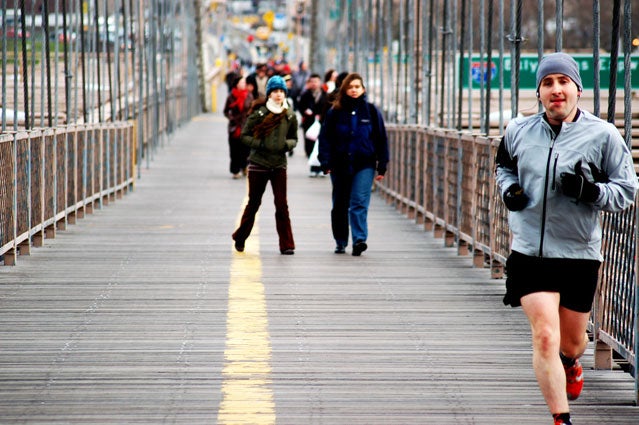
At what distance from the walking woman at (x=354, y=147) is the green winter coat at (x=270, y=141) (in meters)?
0.36

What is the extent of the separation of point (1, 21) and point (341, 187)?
375cm

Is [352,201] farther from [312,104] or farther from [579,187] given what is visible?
[312,104]

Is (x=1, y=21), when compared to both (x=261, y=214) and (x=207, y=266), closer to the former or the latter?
(x=207, y=266)

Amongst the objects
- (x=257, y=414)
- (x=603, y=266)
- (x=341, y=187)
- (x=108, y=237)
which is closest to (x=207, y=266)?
(x=341, y=187)

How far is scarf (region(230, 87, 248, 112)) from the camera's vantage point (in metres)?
25.6

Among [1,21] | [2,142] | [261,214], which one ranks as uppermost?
[1,21]

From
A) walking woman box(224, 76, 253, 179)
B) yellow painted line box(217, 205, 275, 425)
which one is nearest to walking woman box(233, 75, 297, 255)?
yellow painted line box(217, 205, 275, 425)

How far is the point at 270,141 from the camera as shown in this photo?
13.7 m

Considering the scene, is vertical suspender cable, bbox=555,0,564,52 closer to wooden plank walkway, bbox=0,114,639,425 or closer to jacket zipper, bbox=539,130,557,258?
wooden plank walkway, bbox=0,114,639,425

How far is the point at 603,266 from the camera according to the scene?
8.38 m

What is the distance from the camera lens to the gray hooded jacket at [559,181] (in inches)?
251

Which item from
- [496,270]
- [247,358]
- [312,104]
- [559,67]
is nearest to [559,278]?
[559,67]

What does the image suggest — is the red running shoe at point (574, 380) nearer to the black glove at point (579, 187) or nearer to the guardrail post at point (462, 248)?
the black glove at point (579, 187)

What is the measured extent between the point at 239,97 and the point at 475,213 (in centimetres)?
1289
